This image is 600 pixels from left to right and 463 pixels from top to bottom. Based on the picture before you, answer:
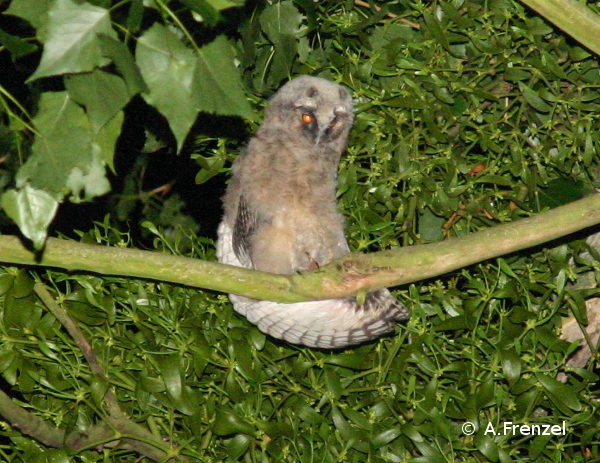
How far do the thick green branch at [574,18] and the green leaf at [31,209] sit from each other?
0.84 m

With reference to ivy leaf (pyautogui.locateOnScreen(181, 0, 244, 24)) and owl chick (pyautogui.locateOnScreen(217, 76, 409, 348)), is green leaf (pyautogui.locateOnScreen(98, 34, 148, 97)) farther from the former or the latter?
owl chick (pyautogui.locateOnScreen(217, 76, 409, 348))

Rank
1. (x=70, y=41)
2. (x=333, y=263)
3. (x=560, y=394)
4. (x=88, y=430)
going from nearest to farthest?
(x=70, y=41)
(x=333, y=263)
(x=560, y=394)
(x=88, y=430)

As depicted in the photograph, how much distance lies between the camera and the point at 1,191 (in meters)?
0.94

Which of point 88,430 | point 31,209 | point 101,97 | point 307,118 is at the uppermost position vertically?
point 101,97

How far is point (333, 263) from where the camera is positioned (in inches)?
47.5

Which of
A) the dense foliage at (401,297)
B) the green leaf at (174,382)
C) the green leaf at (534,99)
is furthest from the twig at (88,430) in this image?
the green leaf at (534,99)

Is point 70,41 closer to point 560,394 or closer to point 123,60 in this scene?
point 123,60

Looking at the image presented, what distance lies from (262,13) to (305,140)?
0.28 m

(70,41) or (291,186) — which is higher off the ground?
(70,41)

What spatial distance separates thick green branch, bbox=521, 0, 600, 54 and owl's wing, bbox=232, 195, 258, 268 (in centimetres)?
64

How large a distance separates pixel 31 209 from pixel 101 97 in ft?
0.50

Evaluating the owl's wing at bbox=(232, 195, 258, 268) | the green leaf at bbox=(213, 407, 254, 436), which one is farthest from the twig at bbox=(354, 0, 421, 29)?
the green leaf at bbox=(213, 407, 254, 436)

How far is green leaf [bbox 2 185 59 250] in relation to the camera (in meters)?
0.81

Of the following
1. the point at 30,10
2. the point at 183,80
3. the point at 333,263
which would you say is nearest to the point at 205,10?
the point at 183,80
